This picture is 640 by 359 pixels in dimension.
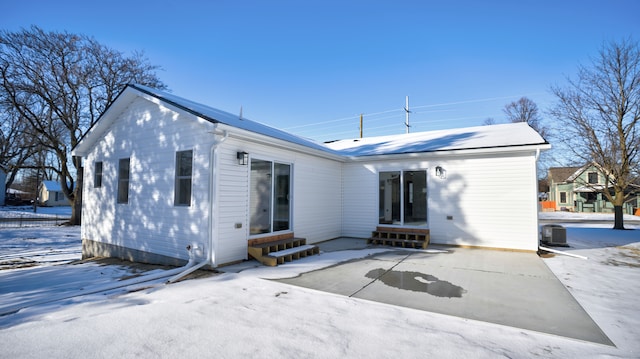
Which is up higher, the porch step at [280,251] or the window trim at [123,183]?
the window trim at [123,183]

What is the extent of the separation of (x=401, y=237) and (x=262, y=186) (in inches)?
172

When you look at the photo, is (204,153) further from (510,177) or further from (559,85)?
(559,85)

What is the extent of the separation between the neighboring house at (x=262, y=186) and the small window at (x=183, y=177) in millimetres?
24

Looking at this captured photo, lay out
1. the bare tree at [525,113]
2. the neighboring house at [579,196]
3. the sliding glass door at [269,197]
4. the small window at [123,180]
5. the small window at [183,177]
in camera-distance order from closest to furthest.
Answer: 1. the small window at [183,177]
2. the sliding glass door at [269,197]
3. the small window at [123,180]
4. the bare tree at [525,113]
5. the neighboring house at [579,196]

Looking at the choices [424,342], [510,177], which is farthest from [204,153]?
[510,177]

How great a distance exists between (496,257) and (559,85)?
42.1ft

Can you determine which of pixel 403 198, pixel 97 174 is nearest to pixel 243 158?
pixel 403 198

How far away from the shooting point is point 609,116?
44.8 feet

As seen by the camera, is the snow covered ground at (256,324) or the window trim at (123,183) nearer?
the snow covered ground at (256,324)

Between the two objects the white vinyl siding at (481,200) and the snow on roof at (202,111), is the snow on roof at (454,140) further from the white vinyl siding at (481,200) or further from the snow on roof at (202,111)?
the snow on roof at (202,111)

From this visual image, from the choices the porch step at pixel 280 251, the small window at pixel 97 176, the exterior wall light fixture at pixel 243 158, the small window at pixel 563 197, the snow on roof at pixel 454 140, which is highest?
the snow on roof at pixel 454 140

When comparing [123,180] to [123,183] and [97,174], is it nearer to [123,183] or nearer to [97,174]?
[123,183]

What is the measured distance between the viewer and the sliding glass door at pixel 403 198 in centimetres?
892

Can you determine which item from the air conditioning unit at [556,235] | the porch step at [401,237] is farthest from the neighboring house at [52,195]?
the air conditioning unit at [556,235]
